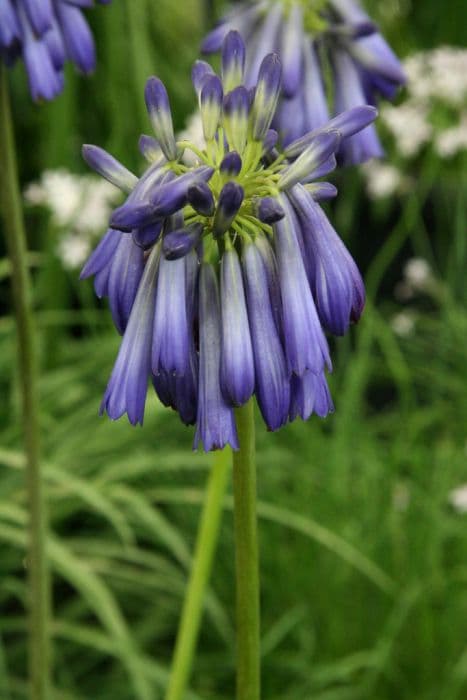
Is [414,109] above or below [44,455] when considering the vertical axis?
above

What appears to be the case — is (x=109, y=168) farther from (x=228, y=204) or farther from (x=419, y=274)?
(x=419, y=274)

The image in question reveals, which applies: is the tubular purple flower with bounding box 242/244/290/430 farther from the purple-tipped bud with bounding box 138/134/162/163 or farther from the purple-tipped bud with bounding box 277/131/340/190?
the purple-tipped bud with bounding box 138/134/162/163

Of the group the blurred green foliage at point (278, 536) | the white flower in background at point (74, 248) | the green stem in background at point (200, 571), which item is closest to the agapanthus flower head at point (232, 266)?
the green stem in background at point (200, 571)

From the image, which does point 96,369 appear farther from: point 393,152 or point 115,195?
point 393,152

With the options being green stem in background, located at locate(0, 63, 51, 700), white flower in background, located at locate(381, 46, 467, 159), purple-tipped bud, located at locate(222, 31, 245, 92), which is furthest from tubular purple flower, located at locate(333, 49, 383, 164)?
white flower in background, located at locate(381, 46, 467, 159)

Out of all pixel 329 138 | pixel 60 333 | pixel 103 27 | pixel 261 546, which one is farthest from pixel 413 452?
pixel 103 27

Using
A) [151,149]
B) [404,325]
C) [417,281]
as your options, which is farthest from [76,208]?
[151,149]
